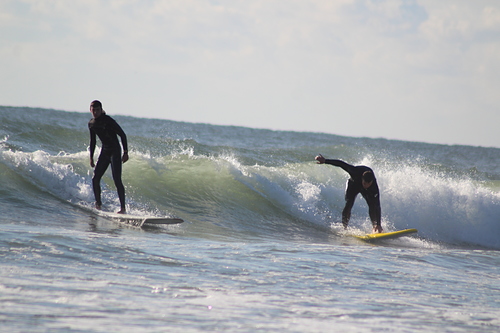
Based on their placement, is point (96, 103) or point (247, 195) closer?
point (96, 103)

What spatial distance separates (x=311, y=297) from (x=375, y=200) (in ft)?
16.5

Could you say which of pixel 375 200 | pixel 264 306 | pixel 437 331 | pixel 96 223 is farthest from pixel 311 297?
pixel 375 200

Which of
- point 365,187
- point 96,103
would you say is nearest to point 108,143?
point 96,103

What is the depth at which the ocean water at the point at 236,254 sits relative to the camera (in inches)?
163

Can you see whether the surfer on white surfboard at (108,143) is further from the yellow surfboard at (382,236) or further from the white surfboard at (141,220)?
the yellow surfboard at (382,236)

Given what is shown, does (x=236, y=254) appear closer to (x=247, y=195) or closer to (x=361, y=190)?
(x=361, y=190)

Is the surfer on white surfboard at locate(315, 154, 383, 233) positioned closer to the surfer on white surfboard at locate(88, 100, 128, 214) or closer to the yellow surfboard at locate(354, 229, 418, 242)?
the yellow surfboard at locate(354, 229, 418, 242)

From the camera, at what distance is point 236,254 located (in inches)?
258

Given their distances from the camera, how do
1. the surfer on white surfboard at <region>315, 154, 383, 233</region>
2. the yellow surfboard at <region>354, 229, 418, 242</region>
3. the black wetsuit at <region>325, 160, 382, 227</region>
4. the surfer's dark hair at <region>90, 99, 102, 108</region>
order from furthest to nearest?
1. the black wetsuit at <region>325, 160, 382, 227</region>
2. the surfer on white surfboard at <region>315, 154, 383, 233</region>
3. the yellow surfboard at <region>354, 229, 418, 242</region>
4. the surfer's dark hair at <region>90, 99, 102, 108</region>

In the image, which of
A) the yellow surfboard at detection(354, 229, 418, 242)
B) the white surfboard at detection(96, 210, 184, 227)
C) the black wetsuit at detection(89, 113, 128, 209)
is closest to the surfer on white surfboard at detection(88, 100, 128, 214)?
the black wetsuit at detection(89, 113, 128, 209)

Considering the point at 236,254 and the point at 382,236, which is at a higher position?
the point at 382,236

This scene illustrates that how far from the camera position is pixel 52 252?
557 centimetres

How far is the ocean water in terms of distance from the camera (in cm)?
414

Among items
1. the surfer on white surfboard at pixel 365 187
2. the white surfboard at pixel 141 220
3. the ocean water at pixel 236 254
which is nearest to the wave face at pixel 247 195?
the ocean water at pixel 236 254
